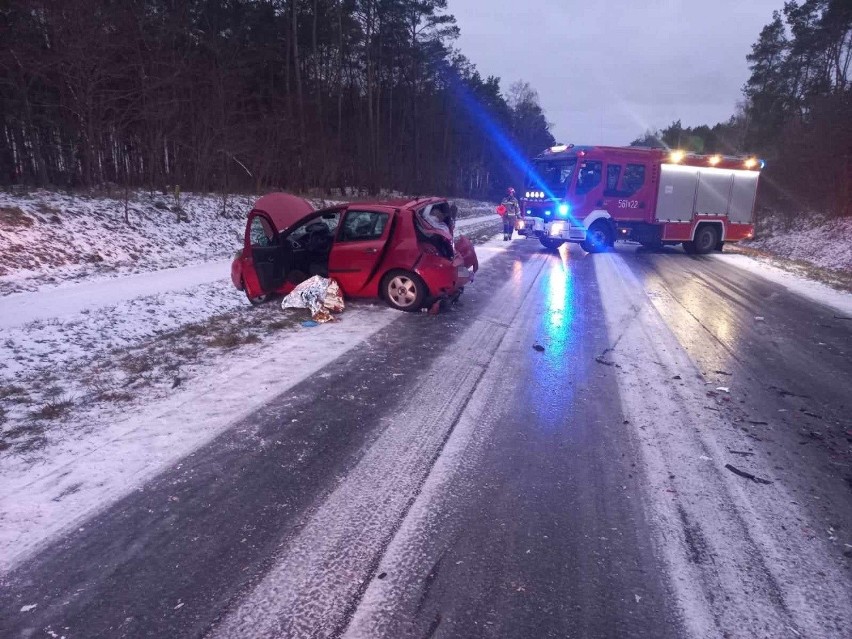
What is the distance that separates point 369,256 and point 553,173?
10.3m

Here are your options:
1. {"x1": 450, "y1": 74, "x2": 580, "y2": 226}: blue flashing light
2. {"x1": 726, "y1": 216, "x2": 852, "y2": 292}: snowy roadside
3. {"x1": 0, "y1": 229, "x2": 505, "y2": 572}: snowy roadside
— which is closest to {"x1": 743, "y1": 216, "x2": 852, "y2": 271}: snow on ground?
{"x1": 726, "y1": 216, "x2": 852, "y2": 292}: snowy roadside

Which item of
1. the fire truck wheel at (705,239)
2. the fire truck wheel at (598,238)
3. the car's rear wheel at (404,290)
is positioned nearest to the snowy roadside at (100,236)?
the car's rear wheel at (404,290)

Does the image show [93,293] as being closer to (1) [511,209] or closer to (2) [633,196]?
(1) [511,209]

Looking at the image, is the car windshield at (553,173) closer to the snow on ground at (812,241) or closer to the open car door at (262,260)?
the snow on ground at (812,241)

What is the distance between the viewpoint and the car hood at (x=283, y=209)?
28.0ft

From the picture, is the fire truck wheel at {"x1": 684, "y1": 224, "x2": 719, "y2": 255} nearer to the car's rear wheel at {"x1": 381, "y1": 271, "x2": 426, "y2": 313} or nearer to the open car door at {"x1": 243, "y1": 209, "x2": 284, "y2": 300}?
the car's rear wheel at {"x1": 381, "y1": 271, "x2": 426, "y2": 313}

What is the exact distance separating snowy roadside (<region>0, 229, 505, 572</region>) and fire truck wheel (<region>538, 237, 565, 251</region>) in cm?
987

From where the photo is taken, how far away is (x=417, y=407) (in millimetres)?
4613

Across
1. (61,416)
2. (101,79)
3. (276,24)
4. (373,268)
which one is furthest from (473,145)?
(61,416)

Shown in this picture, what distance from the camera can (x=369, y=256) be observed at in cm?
785

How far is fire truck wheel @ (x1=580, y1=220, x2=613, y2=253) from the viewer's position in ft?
52.3

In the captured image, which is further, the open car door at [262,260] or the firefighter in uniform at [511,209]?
the firefighter in uniform at [511,209]

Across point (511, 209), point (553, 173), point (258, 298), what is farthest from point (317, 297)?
point (511, 209)

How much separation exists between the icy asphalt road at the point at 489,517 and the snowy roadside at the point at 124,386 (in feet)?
0.93
